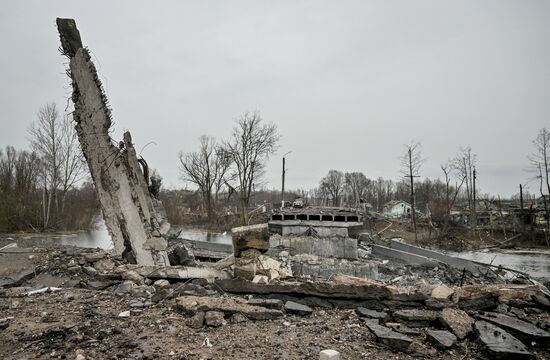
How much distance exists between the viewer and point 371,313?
4.23m

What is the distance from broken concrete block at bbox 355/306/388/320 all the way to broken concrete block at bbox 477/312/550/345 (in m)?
1.10

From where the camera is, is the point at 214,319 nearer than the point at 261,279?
Yes

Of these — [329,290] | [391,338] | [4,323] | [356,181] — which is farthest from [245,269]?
[356,181]

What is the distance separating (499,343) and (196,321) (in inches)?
119

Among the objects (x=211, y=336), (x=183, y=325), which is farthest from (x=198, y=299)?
(x=211, y=336)

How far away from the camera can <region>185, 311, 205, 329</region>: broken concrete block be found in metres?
3.70

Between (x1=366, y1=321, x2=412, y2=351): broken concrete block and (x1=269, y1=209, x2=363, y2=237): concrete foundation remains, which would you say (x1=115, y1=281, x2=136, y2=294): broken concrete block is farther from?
(x1=269, y1=209, x2=363, y2=237): concrete foundation remains

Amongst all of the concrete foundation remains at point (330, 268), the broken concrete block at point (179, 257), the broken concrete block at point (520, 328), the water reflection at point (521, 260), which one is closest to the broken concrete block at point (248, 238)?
the broken concrete block at point (179, 257)

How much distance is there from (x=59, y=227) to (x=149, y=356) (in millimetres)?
26498

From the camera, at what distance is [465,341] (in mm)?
3578

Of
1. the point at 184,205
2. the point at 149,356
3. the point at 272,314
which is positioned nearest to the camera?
the point at 149,356

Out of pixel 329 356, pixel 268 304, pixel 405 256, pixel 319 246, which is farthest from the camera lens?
pixel 405 256

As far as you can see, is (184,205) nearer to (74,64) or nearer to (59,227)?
(59,227)

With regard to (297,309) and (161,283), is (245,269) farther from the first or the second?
(297,309)
